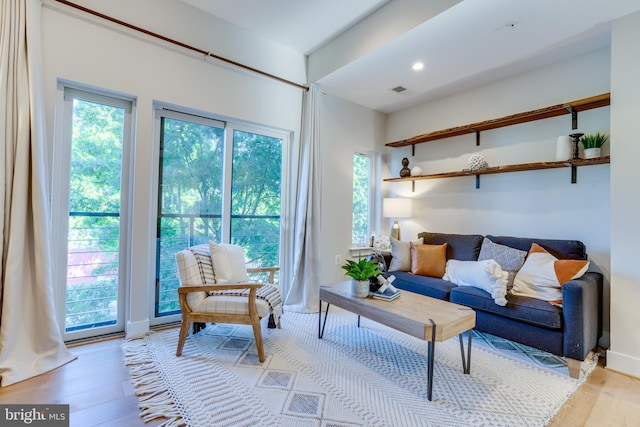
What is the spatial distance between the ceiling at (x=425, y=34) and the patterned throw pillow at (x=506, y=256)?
6.06 feet

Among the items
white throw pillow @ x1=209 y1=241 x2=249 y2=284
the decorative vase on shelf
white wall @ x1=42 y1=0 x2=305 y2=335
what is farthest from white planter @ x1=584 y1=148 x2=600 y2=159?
white throw pillow @ x1=209 y1=241 x2=249 y2=284

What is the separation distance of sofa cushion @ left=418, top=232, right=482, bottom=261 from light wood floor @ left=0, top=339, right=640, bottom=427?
1.33 metres

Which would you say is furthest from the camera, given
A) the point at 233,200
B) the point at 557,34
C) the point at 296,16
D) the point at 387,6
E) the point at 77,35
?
the point at 233,200

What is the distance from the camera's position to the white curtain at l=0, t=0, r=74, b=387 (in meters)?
1.96

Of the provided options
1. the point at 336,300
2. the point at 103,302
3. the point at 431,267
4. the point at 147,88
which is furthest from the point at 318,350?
the point at 147,88

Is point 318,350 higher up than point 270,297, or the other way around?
point 270,297

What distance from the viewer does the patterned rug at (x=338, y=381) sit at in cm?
164

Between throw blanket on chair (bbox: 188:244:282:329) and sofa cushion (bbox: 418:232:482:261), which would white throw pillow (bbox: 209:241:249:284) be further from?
sofa cushion (bbox: 418:232:482:261)

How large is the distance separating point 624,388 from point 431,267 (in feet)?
5.32

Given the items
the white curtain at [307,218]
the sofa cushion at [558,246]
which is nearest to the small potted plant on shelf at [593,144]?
the sofa cushion at [558,246]

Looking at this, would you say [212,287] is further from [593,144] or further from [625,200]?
[593,144]

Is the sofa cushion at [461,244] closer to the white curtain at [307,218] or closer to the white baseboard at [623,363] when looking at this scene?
the white baseboard at [623,363]

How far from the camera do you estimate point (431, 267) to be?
10.7 ft

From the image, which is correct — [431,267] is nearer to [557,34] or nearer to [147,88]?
[557,34]
